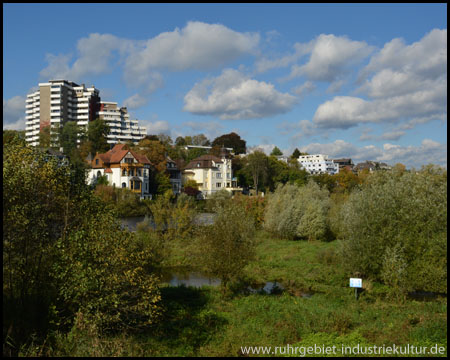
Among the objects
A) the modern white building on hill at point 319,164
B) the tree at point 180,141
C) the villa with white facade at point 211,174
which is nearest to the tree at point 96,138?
the villa with white facade at point 211,174

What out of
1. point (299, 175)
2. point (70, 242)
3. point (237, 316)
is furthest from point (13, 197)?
point (299, 175)

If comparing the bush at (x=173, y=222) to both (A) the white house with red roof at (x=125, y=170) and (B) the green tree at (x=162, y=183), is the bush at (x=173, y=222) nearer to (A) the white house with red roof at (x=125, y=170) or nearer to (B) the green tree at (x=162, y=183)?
(A) the white house with red roof at (x=125, y=170)

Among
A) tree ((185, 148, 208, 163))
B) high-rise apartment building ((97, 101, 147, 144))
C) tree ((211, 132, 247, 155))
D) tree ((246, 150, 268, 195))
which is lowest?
tree ((246, 150, 268, 195))

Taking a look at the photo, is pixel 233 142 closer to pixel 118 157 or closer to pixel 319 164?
pixel 319 164

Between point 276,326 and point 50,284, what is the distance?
369 inches

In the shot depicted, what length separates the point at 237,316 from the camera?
63.9 feet

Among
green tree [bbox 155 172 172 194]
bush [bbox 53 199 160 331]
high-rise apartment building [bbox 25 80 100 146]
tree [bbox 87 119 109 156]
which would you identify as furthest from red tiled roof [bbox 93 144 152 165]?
bush [bbox 53 199 160 331]

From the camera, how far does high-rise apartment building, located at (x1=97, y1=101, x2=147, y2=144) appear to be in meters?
140

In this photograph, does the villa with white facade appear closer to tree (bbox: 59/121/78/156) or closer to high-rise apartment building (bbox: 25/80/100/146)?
tree (bbox: 59/121/78/156)

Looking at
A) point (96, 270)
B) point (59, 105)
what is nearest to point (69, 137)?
→ point (59, 105)

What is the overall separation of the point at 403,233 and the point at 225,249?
10673 millimetres

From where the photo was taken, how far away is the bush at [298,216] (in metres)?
43.7

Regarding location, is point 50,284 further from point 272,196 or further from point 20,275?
point 272,196

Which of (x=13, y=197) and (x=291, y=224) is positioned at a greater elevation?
(x=13, y=197)
